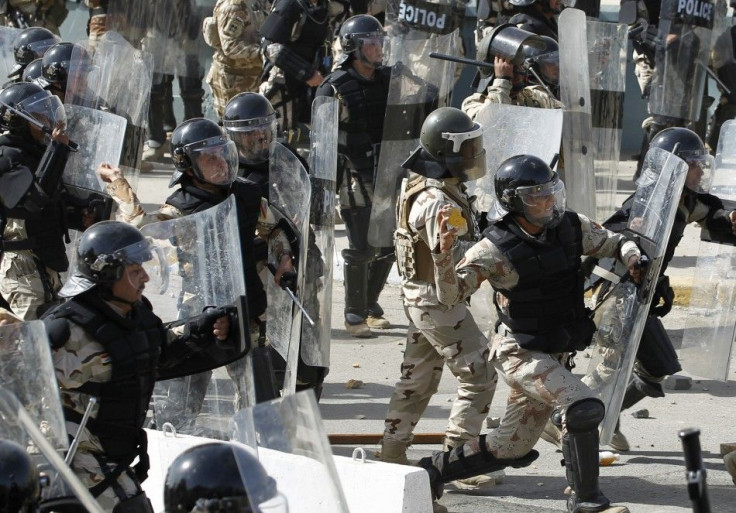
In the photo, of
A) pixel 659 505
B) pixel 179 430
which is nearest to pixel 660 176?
pixel 659 505

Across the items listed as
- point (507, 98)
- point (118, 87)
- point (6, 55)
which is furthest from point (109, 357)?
point (6, 55)

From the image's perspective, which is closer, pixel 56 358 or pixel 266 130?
pixel 56 358

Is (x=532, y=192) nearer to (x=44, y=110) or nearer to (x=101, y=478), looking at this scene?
(x=101, y=478)

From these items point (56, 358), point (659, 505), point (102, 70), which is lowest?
point (659, 505)

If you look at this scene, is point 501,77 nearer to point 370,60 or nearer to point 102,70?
point 370,60

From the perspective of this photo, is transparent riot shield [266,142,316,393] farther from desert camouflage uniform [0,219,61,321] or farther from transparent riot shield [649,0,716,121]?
transparent riot shield [649,0,716,121]

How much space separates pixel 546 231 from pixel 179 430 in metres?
1.69

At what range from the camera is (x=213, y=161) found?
21.2 ft

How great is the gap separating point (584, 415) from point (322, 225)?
5.76 ft

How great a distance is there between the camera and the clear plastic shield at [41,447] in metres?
3.74

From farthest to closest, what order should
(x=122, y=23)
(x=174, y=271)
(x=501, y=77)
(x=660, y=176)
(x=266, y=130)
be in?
1. (x=122, y=23)
2. (x=501, y=77)
3. (x=266, y=130)
4. (x=660, y=176)
5. (x=174, y=271)

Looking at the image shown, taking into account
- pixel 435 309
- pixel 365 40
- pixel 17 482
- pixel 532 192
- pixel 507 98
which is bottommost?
pixel 435 309

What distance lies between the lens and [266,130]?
7.15 metres

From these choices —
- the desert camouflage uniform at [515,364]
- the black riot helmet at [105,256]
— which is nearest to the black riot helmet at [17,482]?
the black riot helmet at [105,256]
